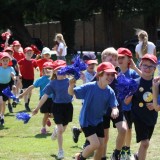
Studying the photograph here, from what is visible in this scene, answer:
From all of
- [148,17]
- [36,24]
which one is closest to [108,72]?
[148,17]

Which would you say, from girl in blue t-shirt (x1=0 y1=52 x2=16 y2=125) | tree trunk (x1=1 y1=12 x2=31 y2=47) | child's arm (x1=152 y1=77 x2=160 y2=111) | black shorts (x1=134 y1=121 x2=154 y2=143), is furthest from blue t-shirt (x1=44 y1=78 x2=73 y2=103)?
tree trunk (x1=1 y1=12 x2=31 y2=47)

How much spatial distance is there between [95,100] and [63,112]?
1821 millimetres

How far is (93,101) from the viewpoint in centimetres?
622

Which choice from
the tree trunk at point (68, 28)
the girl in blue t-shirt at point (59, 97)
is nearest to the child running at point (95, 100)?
the girl in blue t-shirt at point (59, 97)

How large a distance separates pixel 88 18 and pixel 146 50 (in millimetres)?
24170

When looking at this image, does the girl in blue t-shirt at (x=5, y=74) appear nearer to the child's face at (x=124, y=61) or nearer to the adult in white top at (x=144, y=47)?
the adult in white top at (x=144, y=47)

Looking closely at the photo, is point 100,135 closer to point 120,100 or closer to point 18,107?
point 120,100

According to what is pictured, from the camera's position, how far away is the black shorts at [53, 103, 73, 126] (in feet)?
25.8

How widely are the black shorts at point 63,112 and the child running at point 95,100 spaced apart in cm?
159

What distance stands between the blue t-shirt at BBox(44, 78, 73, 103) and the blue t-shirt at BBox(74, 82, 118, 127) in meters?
1.66

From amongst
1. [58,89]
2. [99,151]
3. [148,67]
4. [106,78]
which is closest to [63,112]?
[58,89]

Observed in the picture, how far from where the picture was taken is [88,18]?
3669 cm

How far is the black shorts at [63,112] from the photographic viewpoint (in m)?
7.88

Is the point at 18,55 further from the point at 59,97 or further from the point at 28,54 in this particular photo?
the point at 59,97
